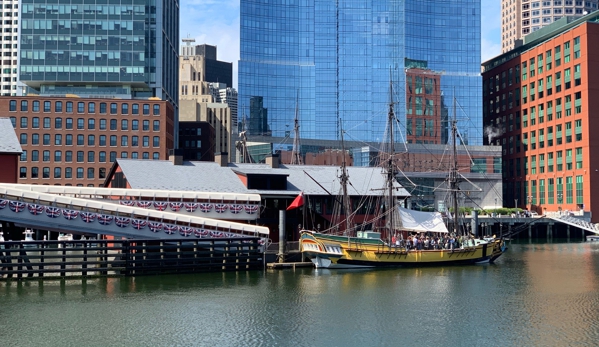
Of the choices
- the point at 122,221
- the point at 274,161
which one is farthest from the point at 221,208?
the point at 274,161

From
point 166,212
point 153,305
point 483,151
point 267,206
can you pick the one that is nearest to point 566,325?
point 153,305

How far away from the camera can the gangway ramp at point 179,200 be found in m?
71.8

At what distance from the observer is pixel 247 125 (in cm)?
18675

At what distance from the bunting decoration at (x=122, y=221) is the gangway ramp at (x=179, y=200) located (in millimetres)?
5221

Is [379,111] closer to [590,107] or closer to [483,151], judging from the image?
[483,151]

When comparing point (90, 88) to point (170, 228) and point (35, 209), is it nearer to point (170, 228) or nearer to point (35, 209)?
point (170, 228)

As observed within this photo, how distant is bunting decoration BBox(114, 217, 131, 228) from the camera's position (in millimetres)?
66625

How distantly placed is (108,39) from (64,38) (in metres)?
9.07

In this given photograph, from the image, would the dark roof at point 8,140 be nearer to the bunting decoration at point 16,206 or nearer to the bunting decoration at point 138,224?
the bunting decoration at point 16,206

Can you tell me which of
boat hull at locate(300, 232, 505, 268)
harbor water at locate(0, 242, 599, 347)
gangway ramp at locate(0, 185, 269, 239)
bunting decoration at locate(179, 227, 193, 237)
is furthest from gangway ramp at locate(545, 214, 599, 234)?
bunting decoration at locate(179, 227, 193, 237)

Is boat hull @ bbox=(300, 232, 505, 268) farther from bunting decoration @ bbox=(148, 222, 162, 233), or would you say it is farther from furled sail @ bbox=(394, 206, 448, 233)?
bunting decoration @ bbox=(148, 222, 162, 233)

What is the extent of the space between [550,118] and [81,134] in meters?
103

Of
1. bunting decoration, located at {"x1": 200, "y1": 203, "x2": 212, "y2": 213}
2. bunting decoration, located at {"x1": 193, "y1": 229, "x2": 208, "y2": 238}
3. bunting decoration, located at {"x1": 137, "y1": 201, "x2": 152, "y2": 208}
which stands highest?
bunting decoration, located at {"x1": 137, "y1": 201, "x2": 152, "y2": 208}

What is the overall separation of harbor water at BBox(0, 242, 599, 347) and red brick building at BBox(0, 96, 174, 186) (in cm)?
8263
